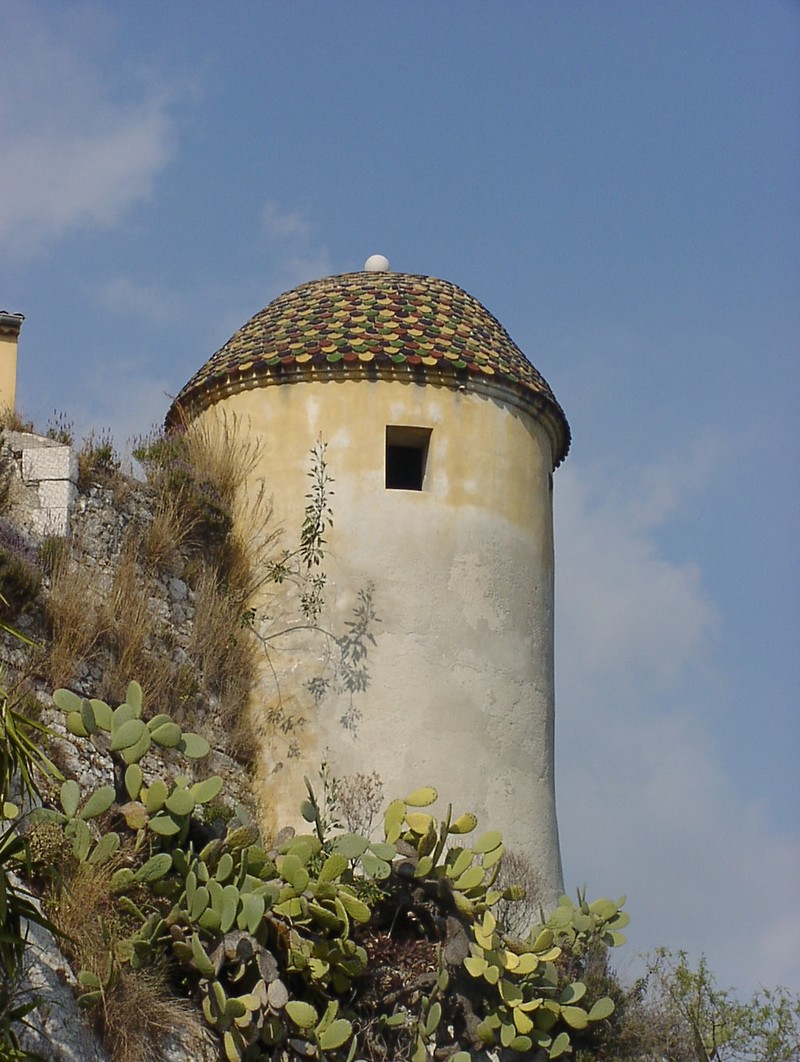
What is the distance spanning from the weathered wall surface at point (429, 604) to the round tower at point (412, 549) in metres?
0.01

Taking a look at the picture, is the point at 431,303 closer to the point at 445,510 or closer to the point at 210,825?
the point at 445,510

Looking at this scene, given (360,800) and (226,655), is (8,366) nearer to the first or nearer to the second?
(226,655)

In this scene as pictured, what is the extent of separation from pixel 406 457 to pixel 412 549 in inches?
59.6

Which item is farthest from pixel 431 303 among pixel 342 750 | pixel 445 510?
pixel 342 750

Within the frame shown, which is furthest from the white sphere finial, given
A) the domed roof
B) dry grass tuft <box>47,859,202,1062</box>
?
dry grass tuft <box>47,859,202,1062</box>

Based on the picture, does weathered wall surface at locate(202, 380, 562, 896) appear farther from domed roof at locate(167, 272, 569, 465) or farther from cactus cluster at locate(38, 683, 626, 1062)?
cactus cluster at locate(38, 683, 626, 1062)

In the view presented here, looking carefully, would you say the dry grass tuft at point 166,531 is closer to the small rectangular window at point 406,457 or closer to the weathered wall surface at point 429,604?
the weathered wall surface at point 429,604

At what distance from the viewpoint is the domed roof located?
637 inches

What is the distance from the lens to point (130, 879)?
39.5 ft

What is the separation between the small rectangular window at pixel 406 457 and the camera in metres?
16.1

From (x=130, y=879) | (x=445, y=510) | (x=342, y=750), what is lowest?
(x=130, y=879)

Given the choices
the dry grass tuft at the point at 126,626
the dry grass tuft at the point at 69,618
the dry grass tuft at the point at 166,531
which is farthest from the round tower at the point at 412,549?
the dry grass tuft at the point at 69,618

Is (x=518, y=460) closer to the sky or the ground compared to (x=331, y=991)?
closer to the sky

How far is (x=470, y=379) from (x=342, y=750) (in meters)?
3.73
